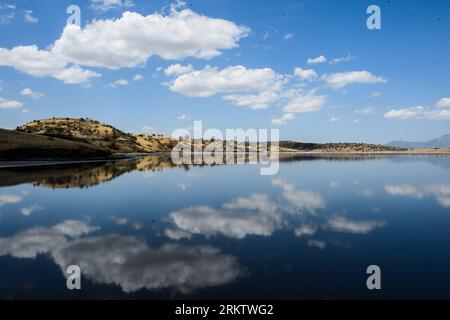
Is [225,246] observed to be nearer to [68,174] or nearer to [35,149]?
[68,174]

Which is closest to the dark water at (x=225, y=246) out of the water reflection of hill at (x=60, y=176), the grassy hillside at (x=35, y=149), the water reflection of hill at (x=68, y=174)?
the water reflection of hill at (x=60, y=176)

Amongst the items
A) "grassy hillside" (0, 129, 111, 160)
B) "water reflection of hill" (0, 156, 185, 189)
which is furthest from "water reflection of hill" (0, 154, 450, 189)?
"grassy hillside" (0, 129, 111, 160)

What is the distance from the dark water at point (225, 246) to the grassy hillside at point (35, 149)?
73885 mm

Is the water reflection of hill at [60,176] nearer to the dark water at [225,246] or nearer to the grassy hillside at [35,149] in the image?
the dark water at [225,246]

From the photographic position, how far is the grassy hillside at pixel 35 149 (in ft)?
314

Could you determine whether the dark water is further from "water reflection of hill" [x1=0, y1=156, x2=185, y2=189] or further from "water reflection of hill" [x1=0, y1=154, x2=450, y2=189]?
"water reflection of hill" [x1=0, y1=154, x2=450, y2=189]

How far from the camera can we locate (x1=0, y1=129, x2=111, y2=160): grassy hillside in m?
95.8

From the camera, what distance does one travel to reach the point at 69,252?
16.3m

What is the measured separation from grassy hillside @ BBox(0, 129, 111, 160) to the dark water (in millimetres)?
73885
